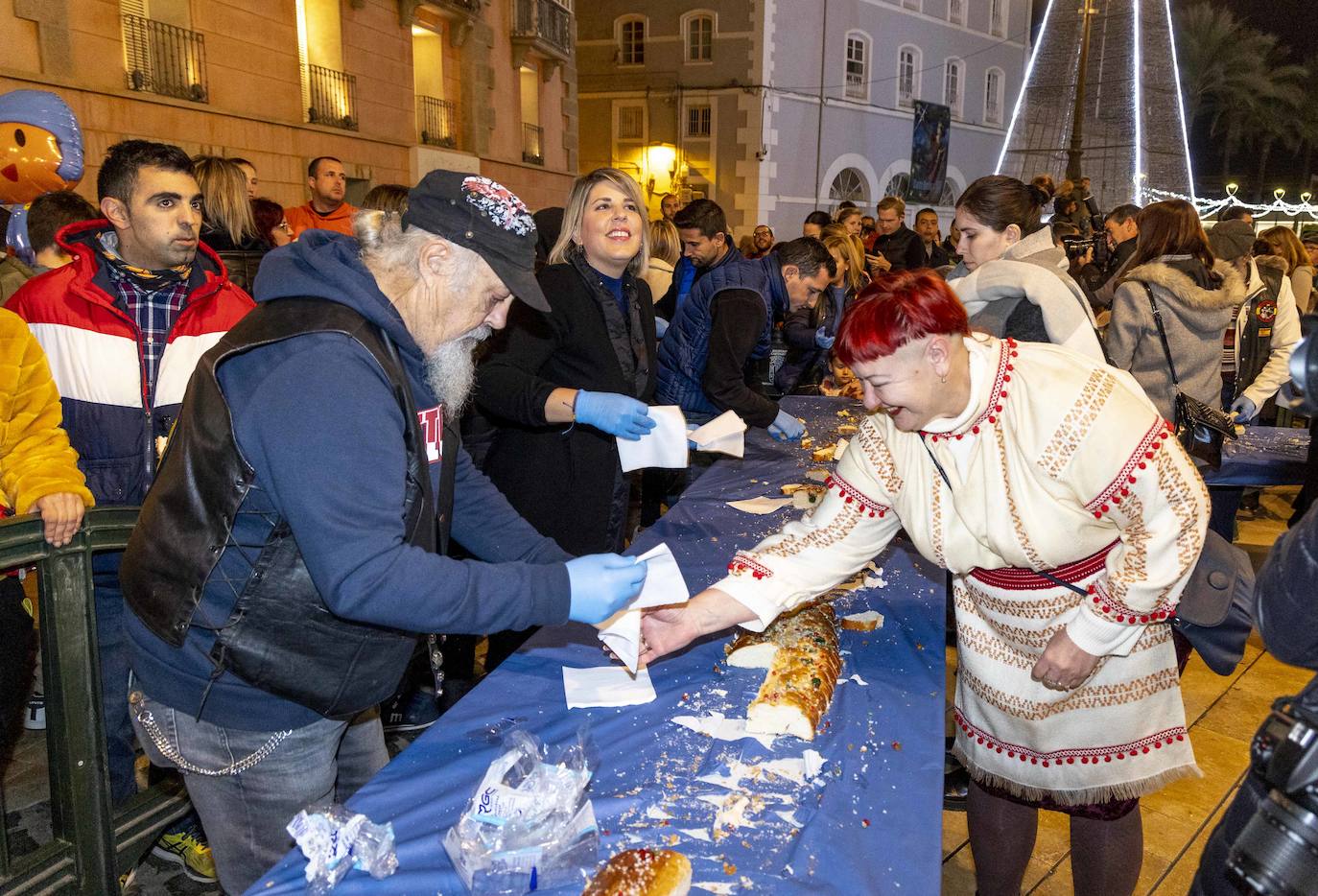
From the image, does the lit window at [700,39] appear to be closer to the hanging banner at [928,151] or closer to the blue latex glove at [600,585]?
the hanging banner at [928,151]

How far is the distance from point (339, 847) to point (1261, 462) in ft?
14.9

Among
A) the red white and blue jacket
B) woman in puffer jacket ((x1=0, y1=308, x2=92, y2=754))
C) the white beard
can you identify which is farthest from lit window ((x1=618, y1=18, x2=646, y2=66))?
the white beard

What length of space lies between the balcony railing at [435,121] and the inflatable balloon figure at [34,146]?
10833 millimetres

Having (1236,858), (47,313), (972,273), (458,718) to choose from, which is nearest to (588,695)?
(458,718)

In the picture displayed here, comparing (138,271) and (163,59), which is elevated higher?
(163,59)

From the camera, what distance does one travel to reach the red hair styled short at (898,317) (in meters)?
1.89

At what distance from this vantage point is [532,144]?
18188mm

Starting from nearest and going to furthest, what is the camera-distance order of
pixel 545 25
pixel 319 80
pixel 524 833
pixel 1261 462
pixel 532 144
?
pixel 524 833
pixel 1261 462
pixel 319 80
pixel 545 25
pixel 532 144

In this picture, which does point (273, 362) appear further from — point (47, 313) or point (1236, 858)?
point (47, 313)

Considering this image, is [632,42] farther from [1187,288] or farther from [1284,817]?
[1284,817]

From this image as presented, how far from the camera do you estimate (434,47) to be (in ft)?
49.3

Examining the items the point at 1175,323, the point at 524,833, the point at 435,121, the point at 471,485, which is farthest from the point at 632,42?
the point at 524,833

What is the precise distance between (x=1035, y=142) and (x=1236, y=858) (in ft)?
85.1

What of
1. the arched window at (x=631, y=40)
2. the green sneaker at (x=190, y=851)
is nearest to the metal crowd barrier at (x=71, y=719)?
the green sneaker at (x=190, y=851)
